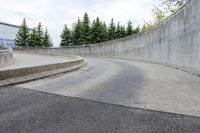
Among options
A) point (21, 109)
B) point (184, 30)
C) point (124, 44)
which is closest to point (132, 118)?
point (21, 109)

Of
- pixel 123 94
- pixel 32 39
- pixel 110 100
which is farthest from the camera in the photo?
pixel 32 39

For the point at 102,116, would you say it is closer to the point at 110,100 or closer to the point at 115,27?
the point at 110,100

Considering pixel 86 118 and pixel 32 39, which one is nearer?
pixel 86 118

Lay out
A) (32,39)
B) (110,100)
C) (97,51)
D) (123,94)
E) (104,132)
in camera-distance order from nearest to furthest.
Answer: (104,132) → (110,100) → (123,94) → (97,51) → (32,39)

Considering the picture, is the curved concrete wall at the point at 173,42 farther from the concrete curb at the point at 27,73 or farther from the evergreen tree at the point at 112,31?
the evergreen tree at the point at 112,31

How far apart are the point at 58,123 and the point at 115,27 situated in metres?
77.1

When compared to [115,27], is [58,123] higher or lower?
lower

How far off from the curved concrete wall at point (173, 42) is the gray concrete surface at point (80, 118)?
28.5 ft

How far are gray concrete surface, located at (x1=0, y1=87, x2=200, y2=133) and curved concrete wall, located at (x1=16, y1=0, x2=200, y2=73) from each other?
28.5 feet

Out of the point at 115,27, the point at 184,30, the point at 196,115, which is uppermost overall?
the point at 115,27

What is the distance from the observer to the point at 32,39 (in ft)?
264

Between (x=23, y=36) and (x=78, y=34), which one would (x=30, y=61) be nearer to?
(x=78, y=34)

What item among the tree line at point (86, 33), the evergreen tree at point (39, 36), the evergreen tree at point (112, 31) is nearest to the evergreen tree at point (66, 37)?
the tree line at point (86, 33)

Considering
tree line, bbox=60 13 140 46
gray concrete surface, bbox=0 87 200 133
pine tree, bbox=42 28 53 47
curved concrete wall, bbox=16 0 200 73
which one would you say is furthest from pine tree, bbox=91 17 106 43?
gray concrete surface, bbox=0 87 200 133
